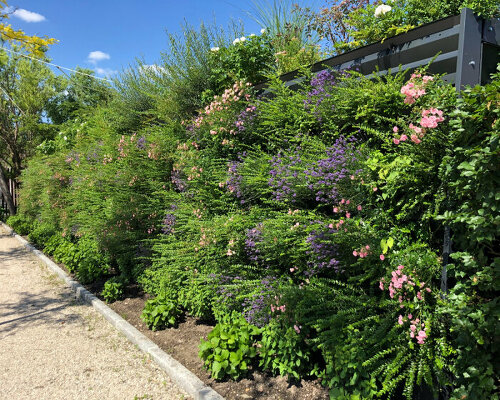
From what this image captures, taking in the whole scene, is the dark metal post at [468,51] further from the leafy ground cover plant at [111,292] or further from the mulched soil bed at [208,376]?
the leafy ground cover plant at [111,292]

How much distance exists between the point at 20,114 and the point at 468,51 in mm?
18260

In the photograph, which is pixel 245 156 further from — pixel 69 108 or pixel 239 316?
pixel 69 108

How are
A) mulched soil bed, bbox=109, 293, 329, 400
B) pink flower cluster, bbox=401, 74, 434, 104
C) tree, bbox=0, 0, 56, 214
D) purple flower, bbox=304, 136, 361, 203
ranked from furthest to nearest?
tree, bbox=0, 0, 56, 214 < mulched soil bed, bbox=109, 293, 329, 400 < purple flower, bbox=304, 136, 361, 203 < pink flower cluster, bbox=401, 74, 434, 104

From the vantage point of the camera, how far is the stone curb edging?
10.2 ft

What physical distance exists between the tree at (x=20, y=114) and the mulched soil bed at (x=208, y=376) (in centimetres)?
1381

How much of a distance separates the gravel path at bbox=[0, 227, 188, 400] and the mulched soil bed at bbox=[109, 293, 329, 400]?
0.86ft

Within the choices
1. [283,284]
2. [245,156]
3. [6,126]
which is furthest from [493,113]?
[6,126]

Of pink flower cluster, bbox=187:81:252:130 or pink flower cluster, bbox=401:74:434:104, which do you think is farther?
pink flower cluster, bbox=187:81:252:130

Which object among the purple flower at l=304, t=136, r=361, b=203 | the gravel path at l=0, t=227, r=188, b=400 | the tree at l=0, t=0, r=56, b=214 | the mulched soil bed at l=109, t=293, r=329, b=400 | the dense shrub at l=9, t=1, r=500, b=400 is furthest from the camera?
the tree at l=0, t=0, r=56, b=214

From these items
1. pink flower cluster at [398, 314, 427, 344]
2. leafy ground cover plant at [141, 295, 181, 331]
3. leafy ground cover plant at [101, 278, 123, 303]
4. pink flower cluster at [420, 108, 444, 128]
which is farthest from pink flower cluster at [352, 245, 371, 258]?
leafy ground cover plant at [101, 278, 123, 303]

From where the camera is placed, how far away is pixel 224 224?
371 cm

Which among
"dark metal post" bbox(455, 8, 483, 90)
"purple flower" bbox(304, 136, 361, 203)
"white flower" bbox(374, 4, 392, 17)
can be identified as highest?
"white flower" bbox(374, 4, 392, 17)

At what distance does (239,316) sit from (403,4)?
3.56m

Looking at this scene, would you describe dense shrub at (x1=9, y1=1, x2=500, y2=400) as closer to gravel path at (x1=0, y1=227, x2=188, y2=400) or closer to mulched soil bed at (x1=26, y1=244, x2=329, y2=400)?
mulched soil bed at (x1=26, y1=244, x2=329, y2=400)
